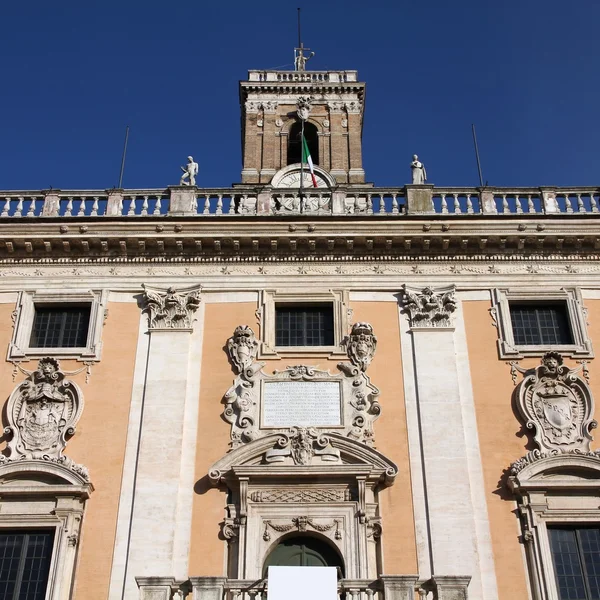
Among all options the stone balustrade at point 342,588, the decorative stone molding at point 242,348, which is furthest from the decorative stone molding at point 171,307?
the stone balustrade at point 342,588

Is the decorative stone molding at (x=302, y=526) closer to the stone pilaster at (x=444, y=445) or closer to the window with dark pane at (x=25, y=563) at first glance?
the stone pilaster at (x=444, y=445)

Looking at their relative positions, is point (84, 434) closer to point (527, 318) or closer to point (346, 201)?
point (346, 201)

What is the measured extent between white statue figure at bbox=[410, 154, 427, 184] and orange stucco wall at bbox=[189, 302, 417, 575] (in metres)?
3.73

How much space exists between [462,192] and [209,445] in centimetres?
852

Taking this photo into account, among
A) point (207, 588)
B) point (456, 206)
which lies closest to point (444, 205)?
point (456, 206)

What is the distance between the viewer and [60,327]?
65.3 ft

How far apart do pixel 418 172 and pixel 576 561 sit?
9780 millimetres

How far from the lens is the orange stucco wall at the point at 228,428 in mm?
16812

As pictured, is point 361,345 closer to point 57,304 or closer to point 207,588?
point 207,588

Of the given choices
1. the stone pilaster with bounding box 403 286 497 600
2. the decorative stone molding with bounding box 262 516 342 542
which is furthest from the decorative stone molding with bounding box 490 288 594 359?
the decorative stone molding with bounding box 262 516 342 542

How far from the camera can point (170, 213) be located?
68.9ft

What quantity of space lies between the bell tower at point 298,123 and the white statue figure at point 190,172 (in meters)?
7.66

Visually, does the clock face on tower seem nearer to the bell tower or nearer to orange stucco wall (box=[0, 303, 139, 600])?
the bell tower

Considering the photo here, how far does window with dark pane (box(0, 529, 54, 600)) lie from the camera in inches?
650
